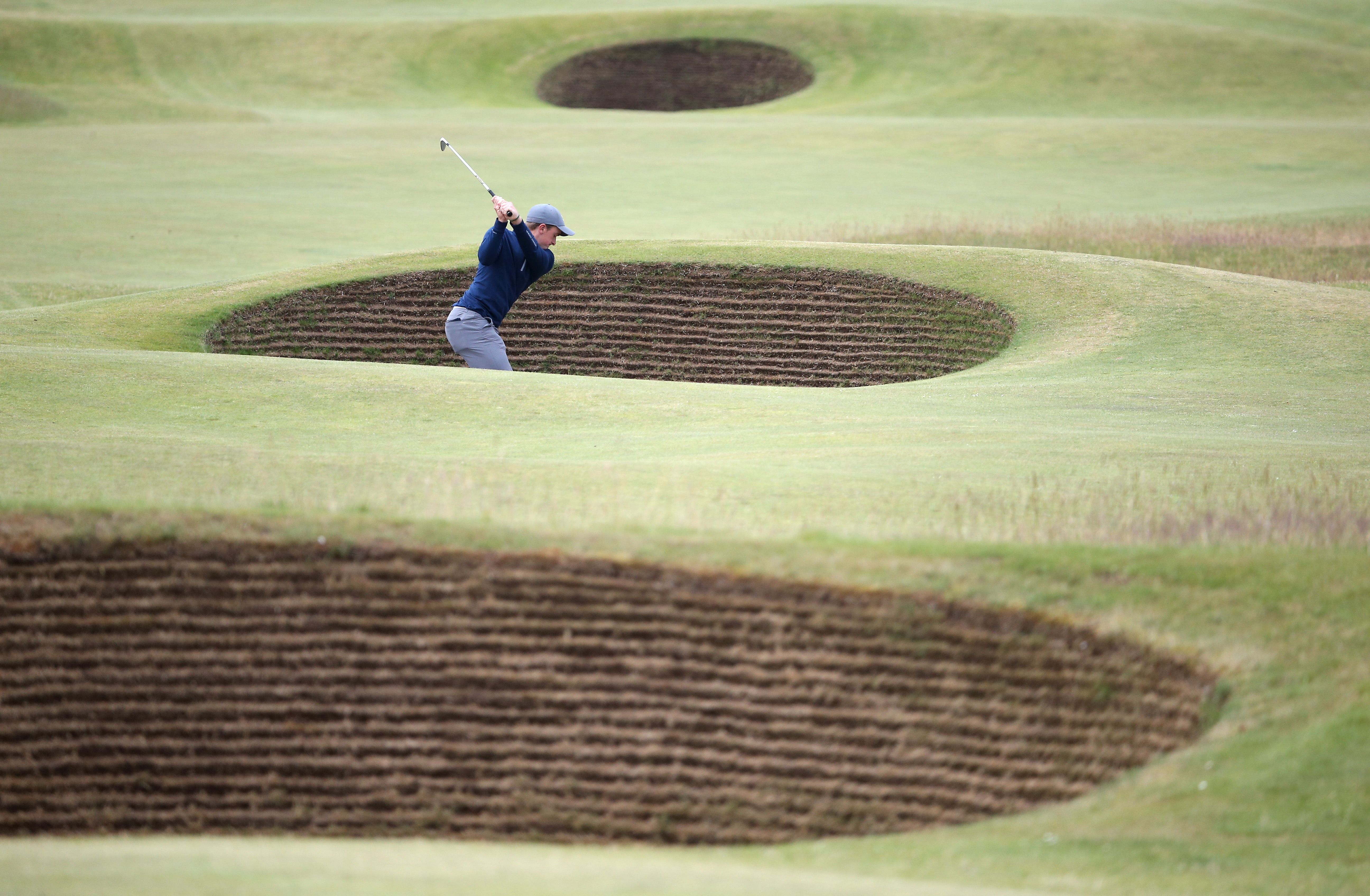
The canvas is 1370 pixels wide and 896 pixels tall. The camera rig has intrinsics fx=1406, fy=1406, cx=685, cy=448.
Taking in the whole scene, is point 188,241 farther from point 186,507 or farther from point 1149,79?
point 1149,79

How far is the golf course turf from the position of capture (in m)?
6.56

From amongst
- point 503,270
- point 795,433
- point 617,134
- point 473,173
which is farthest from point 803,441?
point 617,134

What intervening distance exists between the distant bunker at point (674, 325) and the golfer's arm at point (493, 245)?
377cm

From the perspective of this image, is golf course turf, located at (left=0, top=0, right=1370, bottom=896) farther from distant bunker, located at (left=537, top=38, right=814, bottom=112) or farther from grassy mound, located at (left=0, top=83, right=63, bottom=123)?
distant bunker, located at (left=537, top=38, right=814, bottom=112)

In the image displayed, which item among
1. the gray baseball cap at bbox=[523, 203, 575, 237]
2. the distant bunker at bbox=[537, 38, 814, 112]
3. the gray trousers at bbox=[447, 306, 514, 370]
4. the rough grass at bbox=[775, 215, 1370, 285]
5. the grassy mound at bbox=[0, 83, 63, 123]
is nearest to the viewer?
the gray baseball cap at bbox=[523, 203, 575, 237]

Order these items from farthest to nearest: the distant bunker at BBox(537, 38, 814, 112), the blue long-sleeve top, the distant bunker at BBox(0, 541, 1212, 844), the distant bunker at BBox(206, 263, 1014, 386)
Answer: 1. the distant bunker at BBox(537, 38, 814, 112)
2. the distant bunker at BBox(206, 263, 1014, 386)
3. the blue long-sleeve top
4. the distant bunker at BBox(0, 541, 1212, 844)

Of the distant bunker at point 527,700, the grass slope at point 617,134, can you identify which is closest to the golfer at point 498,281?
the distant bunker at point 527,700

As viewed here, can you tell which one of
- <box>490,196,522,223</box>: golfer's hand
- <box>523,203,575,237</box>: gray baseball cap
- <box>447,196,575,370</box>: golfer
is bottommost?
<box>447,196,575,370</box>: golfer

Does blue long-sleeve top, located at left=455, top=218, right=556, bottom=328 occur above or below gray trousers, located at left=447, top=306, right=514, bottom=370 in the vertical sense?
above

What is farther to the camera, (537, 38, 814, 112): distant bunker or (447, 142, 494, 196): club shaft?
(537, 38, 814, 112): distant bunker

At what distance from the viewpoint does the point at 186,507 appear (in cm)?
838

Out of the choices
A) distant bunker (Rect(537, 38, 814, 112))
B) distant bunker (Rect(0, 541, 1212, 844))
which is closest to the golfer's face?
distant bunker (Rect(0, 541, 1212, 844))

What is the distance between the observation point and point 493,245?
13586 mm

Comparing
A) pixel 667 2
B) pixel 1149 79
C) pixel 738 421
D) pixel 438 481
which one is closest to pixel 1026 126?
pixel 1149 79
